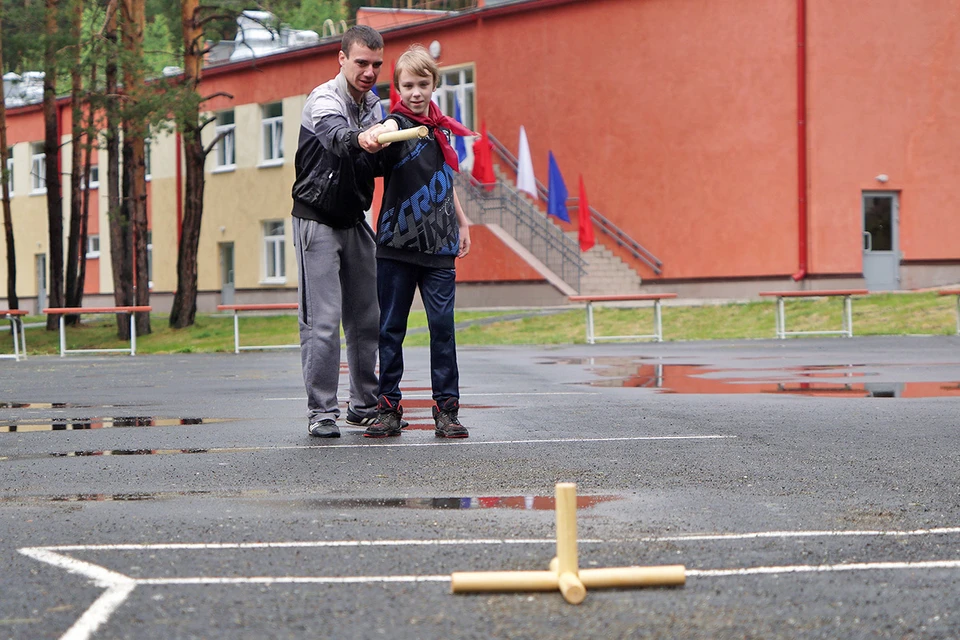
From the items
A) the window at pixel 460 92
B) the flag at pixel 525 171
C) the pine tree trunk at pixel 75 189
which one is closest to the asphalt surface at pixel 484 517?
the flag at pixel 525 171

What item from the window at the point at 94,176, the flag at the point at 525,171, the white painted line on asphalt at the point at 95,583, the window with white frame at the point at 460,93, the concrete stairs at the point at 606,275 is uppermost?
the window with white frame at the point at 460,93

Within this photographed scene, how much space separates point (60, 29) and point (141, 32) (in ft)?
11.4

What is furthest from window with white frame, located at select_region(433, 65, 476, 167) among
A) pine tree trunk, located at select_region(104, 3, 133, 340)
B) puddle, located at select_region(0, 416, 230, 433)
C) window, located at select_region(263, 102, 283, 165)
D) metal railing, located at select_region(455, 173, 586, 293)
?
puddle, located at select_region(0, 416, 230, 433)

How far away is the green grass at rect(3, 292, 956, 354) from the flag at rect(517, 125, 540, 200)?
323 centimetres

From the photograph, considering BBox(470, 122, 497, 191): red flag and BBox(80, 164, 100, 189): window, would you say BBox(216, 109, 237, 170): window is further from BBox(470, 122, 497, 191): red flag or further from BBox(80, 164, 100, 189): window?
BBox(470, 122, 497, 191): red flag

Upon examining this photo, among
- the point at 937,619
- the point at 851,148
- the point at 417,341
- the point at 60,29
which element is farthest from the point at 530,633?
the point at 60,29

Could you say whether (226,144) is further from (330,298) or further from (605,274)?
(330,298)

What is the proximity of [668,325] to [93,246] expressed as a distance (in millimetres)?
30514

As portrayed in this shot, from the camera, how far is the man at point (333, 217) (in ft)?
25.3

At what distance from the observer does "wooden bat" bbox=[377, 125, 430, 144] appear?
6.87 metres

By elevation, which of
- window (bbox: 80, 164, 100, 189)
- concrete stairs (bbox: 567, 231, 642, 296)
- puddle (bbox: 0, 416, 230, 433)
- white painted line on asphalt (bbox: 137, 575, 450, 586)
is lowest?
puddle (bbox: 0, 416, 230, 433)

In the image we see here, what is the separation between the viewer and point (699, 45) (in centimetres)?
3266

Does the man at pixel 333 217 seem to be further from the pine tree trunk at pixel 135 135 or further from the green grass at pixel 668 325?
the pine tree trunk at pixel 135 135

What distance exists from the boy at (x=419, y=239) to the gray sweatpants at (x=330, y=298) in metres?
0.30
